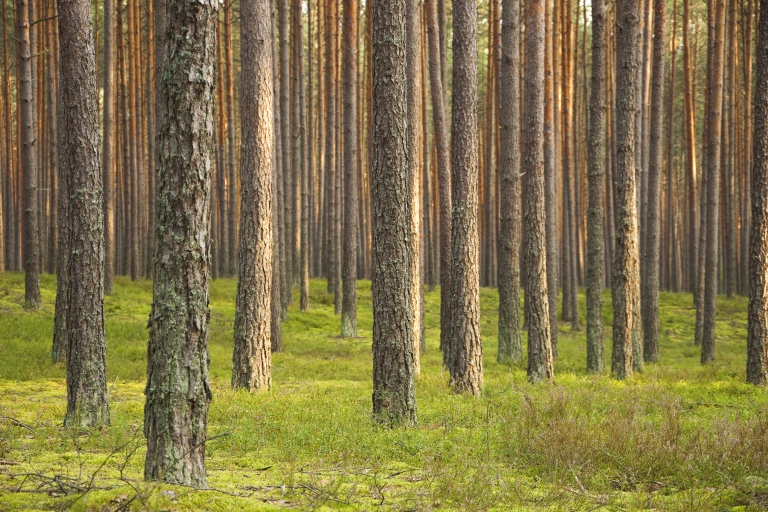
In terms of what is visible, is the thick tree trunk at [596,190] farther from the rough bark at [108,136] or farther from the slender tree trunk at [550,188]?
the rough bark at [108,136]

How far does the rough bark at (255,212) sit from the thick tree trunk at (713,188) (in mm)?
10803

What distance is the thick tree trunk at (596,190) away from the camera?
543 inches

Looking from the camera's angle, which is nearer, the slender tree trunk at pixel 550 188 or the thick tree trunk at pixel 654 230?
the thick tree trunk at pixel 654 230

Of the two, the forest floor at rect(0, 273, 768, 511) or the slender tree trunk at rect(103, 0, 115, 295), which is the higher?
the slender tree trunk at rect(103, 0, 115, 295)

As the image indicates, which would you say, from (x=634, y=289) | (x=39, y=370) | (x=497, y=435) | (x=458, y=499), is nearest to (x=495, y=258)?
(x=634, y=289)

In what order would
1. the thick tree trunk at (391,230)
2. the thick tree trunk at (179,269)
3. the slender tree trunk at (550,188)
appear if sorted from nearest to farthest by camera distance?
the thick tree trunk at (179,269), the thick tree trunk at (391,230), the slender tree trunk at (550,188)

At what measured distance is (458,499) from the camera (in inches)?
206

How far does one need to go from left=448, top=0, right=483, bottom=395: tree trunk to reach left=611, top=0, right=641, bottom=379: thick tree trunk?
3.48 metres

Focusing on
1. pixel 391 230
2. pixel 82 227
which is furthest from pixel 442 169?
pixel 82 227

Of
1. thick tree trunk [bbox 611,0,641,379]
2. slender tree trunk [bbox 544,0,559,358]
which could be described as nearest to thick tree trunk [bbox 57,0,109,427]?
thick tree trunk [bbox 611,0,641,379]

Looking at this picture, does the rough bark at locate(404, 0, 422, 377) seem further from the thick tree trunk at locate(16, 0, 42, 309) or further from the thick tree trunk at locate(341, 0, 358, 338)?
the thick tree trunk at locate(16, 0, 42, 309)

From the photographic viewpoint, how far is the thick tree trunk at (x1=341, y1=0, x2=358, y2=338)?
757 inches

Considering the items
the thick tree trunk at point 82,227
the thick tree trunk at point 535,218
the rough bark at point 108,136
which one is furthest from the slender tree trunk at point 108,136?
the thick tree trunk at point 82,227

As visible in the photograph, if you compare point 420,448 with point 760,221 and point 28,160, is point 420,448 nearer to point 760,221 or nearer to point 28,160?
point 760,221
